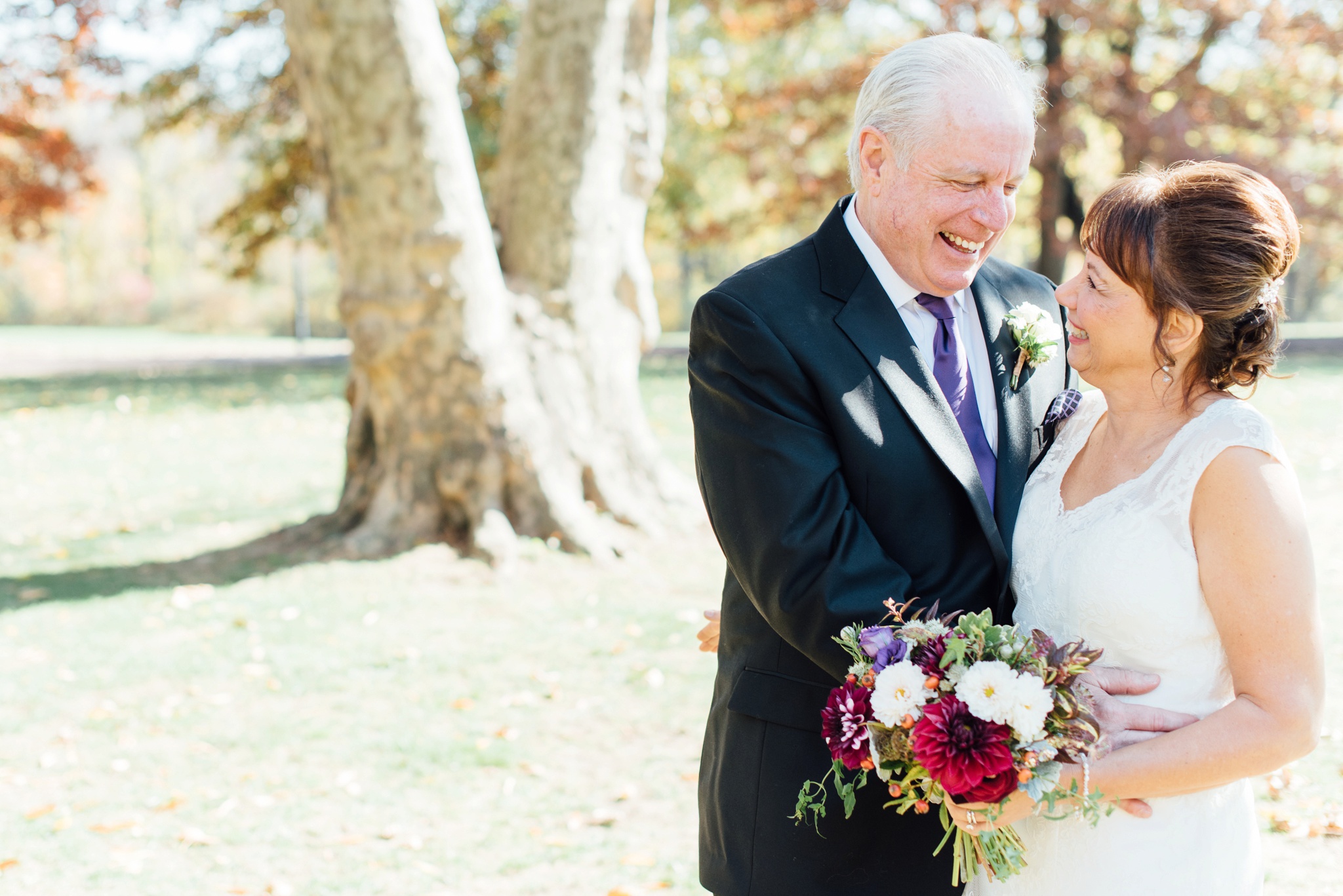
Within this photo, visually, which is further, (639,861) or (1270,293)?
(639,861)

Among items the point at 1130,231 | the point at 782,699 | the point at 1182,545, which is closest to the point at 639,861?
the point at 782,699

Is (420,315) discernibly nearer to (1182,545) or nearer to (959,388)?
(959,388)

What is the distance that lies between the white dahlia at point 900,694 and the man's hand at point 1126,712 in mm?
398

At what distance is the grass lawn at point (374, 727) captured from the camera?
4250mm

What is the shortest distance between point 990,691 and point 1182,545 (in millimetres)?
557

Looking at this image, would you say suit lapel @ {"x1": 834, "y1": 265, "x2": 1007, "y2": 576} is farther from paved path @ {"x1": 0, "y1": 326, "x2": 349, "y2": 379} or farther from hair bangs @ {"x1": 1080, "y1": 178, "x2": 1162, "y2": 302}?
paved path @ {"x1": 0, "y1": 326, "x2": 349, "y2": 379}

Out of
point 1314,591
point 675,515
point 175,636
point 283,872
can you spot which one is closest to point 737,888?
point 1314,591

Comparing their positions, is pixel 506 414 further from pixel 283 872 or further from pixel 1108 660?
pixel 1108 660

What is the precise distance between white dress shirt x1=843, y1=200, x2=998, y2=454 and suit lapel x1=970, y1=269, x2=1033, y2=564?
19 mm

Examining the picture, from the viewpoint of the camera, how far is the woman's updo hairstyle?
2145mm

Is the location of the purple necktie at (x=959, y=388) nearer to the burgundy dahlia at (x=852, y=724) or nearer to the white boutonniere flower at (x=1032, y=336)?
the white boutonniere flower at (x=1032, y=336)

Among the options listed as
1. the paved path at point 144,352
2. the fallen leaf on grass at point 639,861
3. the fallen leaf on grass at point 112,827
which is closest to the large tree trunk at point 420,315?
the fallen leaf on grass at point 112,827

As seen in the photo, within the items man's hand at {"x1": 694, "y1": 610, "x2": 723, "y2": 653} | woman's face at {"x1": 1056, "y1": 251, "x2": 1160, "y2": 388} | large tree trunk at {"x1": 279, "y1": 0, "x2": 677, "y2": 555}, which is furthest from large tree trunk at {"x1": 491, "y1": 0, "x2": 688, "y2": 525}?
woman's face at {"x1": 1056, "y1": 251, "x2": 1160, "y2": 388}

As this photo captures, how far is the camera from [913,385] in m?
2.32
